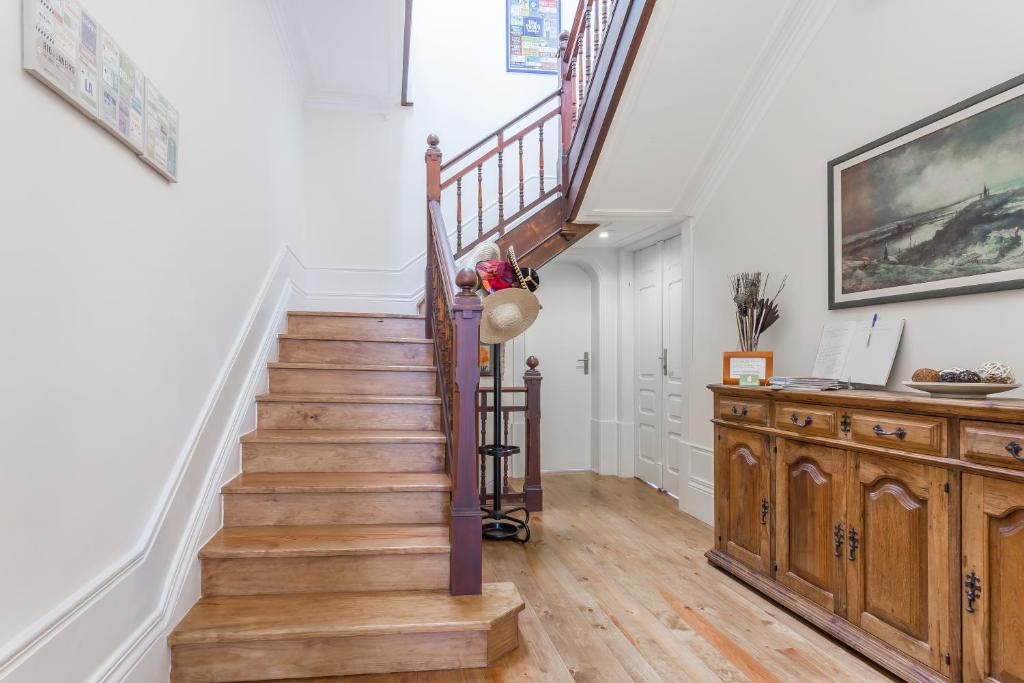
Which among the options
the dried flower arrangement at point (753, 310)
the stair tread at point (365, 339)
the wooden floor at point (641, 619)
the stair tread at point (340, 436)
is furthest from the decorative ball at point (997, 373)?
the stair tread at point (365, 339)

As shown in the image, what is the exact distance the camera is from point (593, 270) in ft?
19.0

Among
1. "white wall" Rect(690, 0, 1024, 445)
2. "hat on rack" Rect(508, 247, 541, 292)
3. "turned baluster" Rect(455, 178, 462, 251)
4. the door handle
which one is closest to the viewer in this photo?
"white wall" Rect(690, 0, 1024, 445)

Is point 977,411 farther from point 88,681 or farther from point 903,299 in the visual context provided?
point 88,681

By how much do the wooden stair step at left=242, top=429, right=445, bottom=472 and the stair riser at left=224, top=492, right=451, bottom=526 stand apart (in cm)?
26

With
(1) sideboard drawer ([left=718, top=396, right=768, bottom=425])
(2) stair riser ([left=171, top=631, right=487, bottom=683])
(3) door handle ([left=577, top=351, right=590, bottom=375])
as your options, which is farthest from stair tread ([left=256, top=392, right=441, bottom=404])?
(3) door handle ([left=577, top=351, right=590, bottom=375])

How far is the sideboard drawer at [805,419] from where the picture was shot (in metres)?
2.44

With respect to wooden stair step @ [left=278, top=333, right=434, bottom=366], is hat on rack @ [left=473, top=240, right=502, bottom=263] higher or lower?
higher

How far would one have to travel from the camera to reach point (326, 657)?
2023 mm

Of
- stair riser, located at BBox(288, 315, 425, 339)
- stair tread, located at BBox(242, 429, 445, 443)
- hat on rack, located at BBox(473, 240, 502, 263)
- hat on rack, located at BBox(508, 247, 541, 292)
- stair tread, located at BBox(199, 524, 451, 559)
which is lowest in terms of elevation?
stair tread, located at BBox(199, 524, 451, 559)

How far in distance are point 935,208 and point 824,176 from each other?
68 centimetres

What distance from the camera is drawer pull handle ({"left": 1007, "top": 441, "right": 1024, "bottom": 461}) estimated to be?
5.58 ft

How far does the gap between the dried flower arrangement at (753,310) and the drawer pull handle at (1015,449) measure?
1.47 meters

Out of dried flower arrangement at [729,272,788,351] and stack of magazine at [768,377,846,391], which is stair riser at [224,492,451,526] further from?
dried flower arrangement at [729,272,788,351]

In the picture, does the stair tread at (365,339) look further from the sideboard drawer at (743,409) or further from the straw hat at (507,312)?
the sideboard drawer at (743,409)
